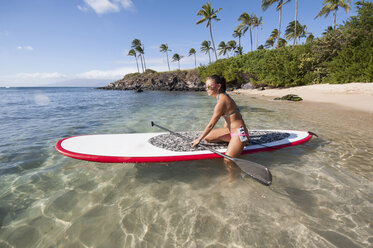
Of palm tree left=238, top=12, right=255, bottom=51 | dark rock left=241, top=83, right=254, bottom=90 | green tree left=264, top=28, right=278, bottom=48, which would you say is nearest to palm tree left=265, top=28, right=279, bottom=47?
green tree left=264, top=28, right=278, bottom=48

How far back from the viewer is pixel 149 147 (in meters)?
4.50

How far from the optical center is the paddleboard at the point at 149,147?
4.02 meters

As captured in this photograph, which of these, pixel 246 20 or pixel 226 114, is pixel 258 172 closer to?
pixel 226 114

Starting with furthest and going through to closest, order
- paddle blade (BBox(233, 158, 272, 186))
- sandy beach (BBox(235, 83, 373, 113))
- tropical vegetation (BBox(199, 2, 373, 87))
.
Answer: tropical vegetation (BBox(199, 2, 373, 87)) < sandy beach (BBox(235, 83, 373, 113)) < paddle blade (BBox(233, 158, 272, 186))

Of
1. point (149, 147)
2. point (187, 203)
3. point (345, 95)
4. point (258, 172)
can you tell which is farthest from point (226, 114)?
point (345, 95)

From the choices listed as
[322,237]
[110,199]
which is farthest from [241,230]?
[110,199]

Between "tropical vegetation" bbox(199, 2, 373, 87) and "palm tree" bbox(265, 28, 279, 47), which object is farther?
"palm tree" bbox(265, 28, 279, 47)

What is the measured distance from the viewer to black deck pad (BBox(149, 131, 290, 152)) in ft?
14.6

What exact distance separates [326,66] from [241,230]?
29431 mm

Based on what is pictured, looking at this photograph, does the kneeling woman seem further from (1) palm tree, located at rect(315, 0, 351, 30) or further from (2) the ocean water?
(1) palm tree, located at rect(315, 0, 351, 30)

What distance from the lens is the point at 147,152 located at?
420 centimetres

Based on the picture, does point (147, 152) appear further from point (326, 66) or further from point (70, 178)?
point (326, 66)

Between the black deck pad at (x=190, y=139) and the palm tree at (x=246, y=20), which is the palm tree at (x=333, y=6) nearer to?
the palm tree at (x=246, y=20)

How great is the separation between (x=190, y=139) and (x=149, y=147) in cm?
127
